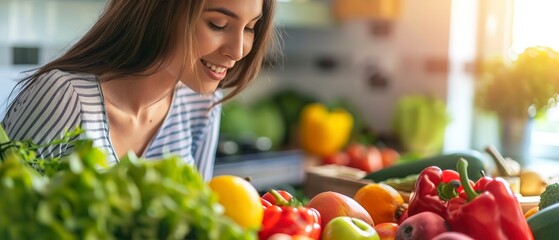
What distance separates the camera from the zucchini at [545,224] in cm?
92

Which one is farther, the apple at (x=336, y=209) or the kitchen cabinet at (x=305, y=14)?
the kitchen cabinet at (x=305, y=14)

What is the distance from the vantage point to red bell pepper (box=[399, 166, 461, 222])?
988 millimetres

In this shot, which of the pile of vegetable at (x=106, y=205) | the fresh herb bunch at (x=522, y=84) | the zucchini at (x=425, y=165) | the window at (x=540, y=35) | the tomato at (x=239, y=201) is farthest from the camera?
the window at (x=540, y=35)

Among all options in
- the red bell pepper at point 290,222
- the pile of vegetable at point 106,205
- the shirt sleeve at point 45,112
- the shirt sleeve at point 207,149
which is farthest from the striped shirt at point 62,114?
the pile of vegetable at point 106,205

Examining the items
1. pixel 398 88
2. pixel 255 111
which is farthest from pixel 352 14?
pixel 255 111

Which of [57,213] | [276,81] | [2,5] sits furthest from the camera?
[276,81]

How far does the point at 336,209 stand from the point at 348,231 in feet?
0.43

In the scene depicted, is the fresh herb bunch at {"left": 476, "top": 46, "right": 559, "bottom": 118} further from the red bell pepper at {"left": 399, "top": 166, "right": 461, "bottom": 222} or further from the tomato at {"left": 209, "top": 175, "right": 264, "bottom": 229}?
the tomato at {"left": 209, "top": 175, "right": 264, "bottom": 229}

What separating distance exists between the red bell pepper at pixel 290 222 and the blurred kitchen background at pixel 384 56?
6.34 ft

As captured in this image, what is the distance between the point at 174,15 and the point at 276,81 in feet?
7.89

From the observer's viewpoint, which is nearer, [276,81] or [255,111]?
[255,111]

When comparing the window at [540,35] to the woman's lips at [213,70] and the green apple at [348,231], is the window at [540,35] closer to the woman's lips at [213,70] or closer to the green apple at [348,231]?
the woman's lips at [213,70]

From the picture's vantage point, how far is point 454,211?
35.9 inches

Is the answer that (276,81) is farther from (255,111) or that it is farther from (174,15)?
(174,15)
